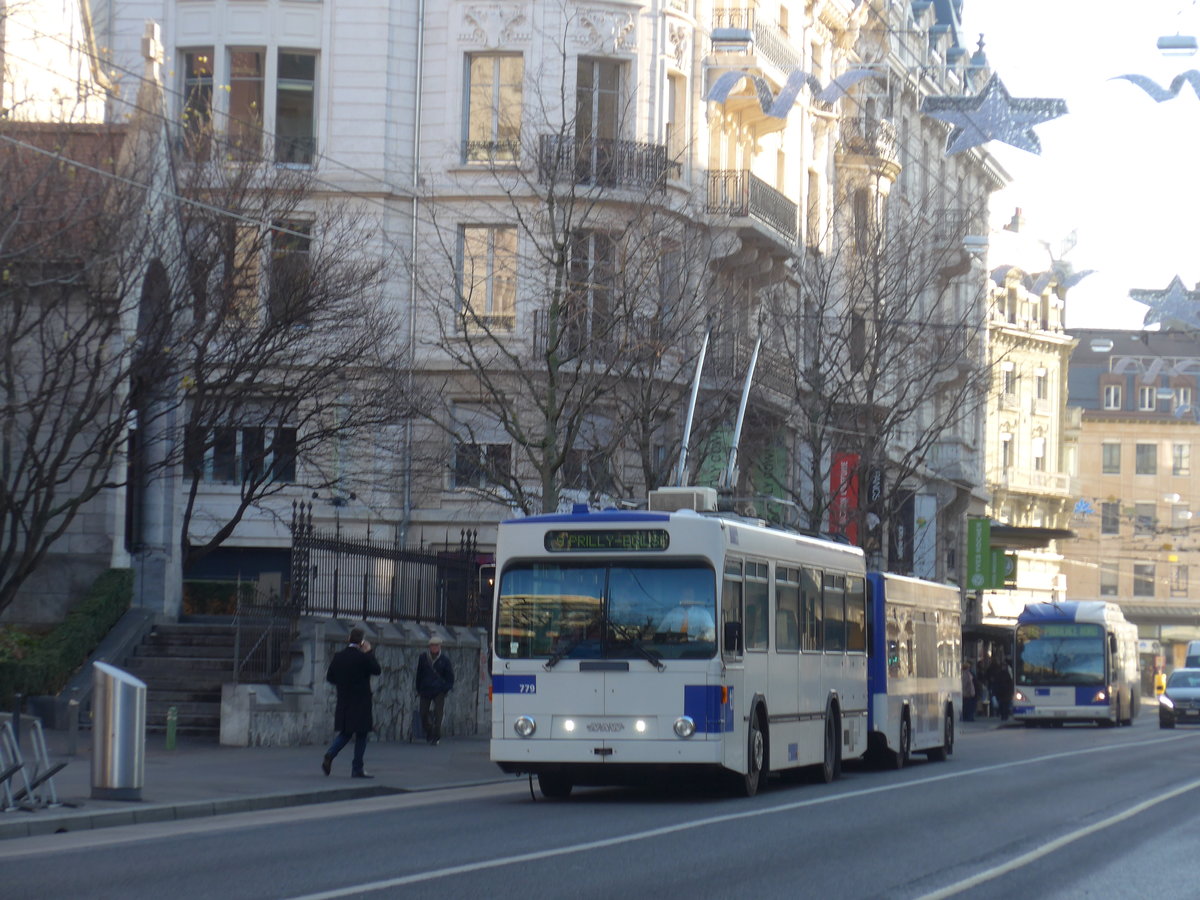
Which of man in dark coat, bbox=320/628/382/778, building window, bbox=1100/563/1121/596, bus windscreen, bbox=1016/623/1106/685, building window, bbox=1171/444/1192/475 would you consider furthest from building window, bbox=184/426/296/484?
building window, bbox=1171/444/1192/475

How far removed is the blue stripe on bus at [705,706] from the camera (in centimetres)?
1872

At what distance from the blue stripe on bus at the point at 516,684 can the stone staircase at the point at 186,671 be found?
8.35 m

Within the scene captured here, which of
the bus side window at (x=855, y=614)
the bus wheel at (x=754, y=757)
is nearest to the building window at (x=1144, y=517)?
the bus side window at (x=855, y=614)

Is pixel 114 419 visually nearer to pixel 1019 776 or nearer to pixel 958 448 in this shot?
pixel 1019 776

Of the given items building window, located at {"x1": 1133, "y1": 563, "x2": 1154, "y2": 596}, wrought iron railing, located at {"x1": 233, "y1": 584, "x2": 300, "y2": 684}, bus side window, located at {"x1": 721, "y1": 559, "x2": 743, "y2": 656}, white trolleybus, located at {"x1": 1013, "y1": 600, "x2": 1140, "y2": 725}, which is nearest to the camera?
bus side window, located at {"x1": 721, "y1": 559, "x2": 743, "y2": 656}

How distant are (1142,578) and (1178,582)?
223 centimetres

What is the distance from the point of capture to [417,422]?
3838 cm

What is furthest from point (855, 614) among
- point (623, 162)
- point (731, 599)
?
point (623, 162)

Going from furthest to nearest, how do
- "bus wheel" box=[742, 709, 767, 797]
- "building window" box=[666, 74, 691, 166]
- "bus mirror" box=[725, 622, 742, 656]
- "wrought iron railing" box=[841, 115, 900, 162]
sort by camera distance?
"wrought iron railing" box=[841, 115, 900, 162] → "building window" box=[666, 74, 691, 166] → "bus wheel" box=[742, 709, 767, 797] → "bus mirror" box=[725, 622, 742, 656]

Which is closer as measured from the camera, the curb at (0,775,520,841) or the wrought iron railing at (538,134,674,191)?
the curb at (0,775,520,841)

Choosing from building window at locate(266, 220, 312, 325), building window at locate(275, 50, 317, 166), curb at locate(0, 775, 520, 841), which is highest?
building window at locate(275, 50, 317, 166)

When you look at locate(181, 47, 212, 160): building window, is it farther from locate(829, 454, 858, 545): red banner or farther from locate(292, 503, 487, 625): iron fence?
locate(829, 454, 858, 545): red banner

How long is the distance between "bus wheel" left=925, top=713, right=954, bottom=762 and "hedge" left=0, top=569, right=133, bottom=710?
506 inches

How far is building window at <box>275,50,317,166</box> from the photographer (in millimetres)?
40031
